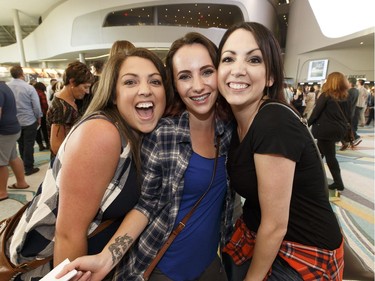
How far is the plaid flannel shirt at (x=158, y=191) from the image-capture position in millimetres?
1353

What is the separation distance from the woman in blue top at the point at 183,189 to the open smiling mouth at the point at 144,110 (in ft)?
0.30

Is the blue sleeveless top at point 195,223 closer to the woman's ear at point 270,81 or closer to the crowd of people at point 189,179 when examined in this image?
the crowd of people at point 189,179

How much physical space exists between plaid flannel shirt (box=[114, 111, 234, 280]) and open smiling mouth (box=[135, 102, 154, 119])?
0.11 metres

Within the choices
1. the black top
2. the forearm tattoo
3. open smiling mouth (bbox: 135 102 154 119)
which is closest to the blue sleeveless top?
the black top

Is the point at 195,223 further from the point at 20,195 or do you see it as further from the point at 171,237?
the point at 20,195

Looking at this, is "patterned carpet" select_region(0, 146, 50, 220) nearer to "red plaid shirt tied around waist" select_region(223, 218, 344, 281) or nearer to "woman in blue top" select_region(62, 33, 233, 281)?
"woman in blue top" select_region(62, 33, 233, 281)

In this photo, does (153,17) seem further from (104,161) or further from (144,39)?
(104,161)

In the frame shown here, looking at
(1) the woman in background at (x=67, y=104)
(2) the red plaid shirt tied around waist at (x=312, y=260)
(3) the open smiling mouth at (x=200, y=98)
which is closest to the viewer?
(2) the red plaid shirt tied around waist at (x=312, y=260)

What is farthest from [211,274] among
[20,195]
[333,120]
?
[20,195]

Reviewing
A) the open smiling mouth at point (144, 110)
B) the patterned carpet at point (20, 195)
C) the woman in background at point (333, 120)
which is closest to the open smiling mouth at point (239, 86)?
the open smiling mouth at point (144, 110)

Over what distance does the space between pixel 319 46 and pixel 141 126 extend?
772 inches

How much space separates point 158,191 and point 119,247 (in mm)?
346

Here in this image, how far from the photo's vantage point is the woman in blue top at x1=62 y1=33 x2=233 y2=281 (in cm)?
135

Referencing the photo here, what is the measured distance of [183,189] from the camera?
140 cm
